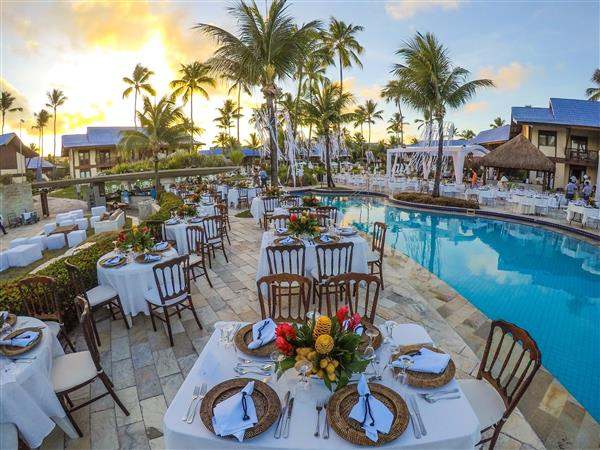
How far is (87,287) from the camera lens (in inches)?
209

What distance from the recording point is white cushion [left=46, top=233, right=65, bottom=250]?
1078cm

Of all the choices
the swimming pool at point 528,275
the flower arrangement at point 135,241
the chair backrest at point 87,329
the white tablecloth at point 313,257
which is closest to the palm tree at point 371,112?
the swimming pool at point 528,275

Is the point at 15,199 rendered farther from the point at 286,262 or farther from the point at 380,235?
the point at 380,235

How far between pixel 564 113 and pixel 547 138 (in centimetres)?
179

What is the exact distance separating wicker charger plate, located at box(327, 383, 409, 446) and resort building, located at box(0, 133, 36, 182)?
41.6 metres

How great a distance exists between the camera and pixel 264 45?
11141 mm

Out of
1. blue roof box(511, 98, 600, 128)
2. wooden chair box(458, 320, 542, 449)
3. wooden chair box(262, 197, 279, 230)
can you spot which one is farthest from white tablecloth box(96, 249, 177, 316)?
blue roof box(511, 98, 600, 128)

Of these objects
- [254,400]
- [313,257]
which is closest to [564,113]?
[313,257]

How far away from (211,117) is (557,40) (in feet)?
131

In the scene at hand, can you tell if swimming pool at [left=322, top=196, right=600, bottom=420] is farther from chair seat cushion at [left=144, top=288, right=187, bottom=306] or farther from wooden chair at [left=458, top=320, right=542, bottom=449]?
chair seat cushion at [left=144, top=288, right=187, bottom=306]

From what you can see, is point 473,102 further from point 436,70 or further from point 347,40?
point 347,40

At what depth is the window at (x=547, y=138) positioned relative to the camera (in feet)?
76.6

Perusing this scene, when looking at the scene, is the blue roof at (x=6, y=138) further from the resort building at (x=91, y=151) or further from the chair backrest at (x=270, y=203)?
the chair backrest at (x=270, y=203)

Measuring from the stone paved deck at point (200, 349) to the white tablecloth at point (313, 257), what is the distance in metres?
0.58
